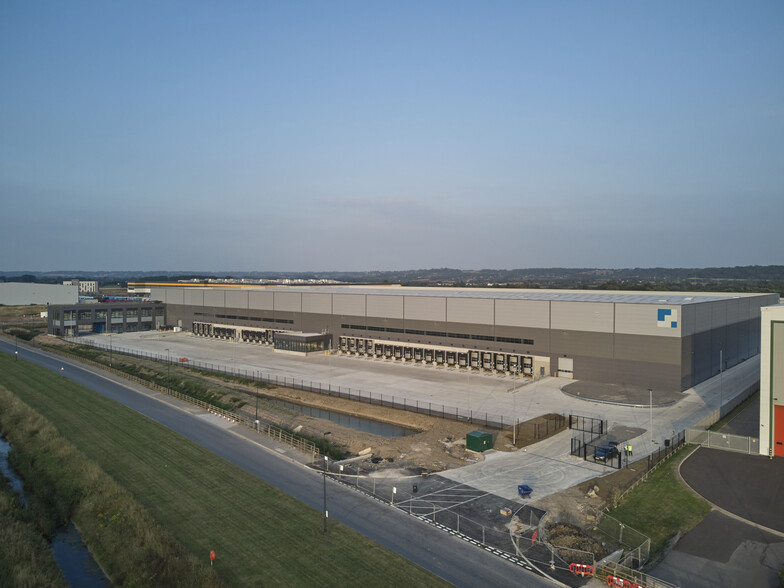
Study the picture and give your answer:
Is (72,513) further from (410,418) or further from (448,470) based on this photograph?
(410,418)

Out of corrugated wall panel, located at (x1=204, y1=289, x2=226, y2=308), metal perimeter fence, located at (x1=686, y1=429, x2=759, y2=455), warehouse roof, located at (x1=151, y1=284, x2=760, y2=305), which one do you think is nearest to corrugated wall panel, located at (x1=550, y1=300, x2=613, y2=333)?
warehouse roof, located at (x1=151, y1=284, x2=760, y2=305)

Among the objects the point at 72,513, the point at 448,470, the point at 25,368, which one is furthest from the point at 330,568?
the point at 25,368

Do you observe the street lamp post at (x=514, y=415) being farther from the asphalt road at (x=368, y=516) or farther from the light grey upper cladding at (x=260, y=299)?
the light grey upper cladding at (x=260, y=299)

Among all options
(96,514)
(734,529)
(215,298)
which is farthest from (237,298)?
(734,529)

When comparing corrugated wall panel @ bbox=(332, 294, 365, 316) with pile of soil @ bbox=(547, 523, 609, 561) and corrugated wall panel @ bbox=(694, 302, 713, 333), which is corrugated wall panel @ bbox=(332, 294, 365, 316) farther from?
pile of soil @ bbox=(547, 523, 609, 561)

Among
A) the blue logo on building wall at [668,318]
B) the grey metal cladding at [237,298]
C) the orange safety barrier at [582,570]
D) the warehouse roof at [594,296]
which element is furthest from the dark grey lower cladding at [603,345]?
the orange safety barrier at [582,570]

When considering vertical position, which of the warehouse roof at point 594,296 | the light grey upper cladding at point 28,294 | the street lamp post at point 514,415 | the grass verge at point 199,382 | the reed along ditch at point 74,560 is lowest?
the reed along ditch at point 74,560
